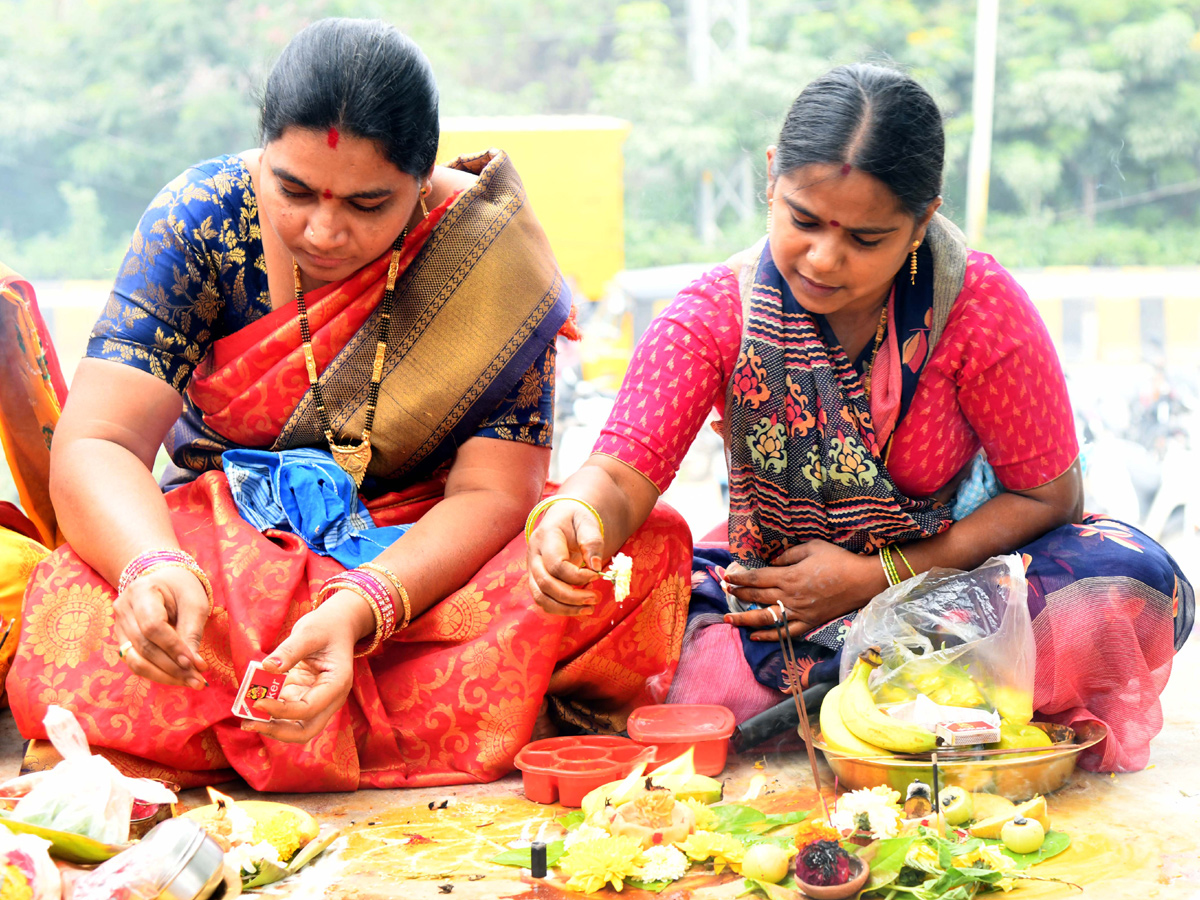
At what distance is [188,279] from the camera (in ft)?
8.54

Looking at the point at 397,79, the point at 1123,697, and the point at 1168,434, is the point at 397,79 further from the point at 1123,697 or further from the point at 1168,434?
the point at 1168,434

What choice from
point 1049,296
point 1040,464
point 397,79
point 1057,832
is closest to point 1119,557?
point 1040,464

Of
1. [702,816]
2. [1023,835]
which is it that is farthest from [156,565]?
[1023,835]

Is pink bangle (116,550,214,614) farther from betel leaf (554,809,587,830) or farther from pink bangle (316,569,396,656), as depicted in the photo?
betel leaf (554,809,587,830)

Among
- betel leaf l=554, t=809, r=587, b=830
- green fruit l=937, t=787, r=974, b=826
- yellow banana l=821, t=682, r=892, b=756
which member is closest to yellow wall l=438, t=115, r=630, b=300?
yellow banana l=821, t=682, r=892, b=756

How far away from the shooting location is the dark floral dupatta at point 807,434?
8.45 ft

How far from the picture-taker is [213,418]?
2.71m

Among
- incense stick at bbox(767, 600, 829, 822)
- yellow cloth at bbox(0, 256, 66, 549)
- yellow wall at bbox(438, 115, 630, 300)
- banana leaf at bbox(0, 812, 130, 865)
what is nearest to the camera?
banana leaf at bbox(0, 812, 130, 865)

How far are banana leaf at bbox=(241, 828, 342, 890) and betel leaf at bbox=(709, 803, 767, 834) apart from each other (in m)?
0.75

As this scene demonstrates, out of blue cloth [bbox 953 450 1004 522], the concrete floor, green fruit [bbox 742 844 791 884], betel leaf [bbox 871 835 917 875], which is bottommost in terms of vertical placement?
the concrete floor

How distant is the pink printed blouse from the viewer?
99.8 inches

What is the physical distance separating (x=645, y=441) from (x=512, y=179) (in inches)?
31.6

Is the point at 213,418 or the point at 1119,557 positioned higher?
the point at 213,418

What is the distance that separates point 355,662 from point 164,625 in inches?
18.3
